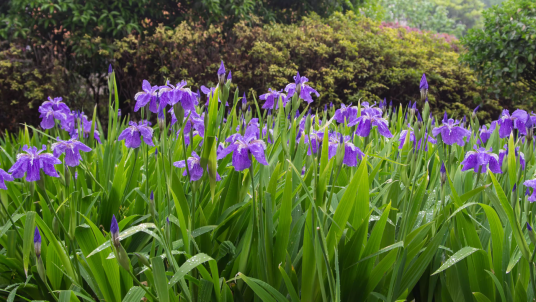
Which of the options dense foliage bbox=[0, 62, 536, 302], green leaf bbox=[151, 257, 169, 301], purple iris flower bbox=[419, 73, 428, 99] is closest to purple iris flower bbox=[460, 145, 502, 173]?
dense foliage bbox=[0, 62, 536, 302]

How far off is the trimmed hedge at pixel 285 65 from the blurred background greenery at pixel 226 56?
2 cm

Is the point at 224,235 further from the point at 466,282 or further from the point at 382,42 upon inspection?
the point at 382,42

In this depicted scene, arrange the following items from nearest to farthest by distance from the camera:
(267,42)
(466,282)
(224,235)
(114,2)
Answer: (466,282)
(224,235)
(267,42)
(114,2)

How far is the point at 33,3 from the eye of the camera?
20.8ft

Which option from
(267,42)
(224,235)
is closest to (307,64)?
(267,42)

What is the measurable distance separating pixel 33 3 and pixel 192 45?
2.61 m

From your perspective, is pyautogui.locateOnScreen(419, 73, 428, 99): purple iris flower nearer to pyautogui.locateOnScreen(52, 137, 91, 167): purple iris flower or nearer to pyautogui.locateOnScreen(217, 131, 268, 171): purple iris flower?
pyautogui.locateOnScreen(217, 131, 268, 171): purple iris flower

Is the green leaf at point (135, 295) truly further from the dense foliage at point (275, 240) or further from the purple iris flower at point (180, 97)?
the purple iris flower at point (180, 97)

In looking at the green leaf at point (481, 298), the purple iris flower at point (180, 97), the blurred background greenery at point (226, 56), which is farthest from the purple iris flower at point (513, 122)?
the blurred background greenery at point (226, 56)

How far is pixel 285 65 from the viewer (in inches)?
254

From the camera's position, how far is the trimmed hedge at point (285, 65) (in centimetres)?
630

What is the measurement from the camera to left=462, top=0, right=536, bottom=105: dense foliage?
5.61m

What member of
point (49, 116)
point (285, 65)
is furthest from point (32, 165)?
point (285, 65)

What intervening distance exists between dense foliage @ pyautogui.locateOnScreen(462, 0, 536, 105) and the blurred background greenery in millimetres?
16
